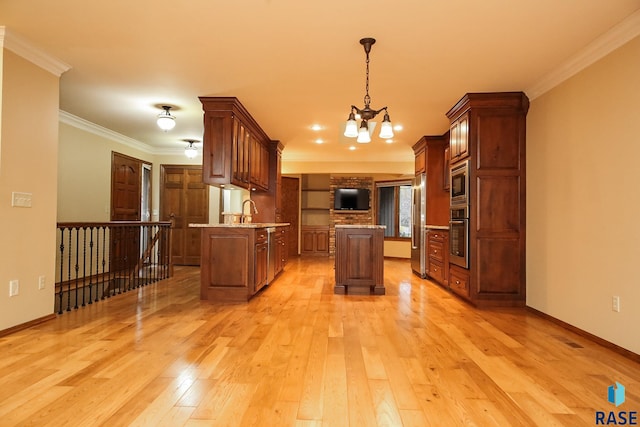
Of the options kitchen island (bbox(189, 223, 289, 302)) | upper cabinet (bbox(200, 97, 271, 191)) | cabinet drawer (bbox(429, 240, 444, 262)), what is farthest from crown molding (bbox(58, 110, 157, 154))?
cabinet drawer (bbox(429, 240, 444, 262))

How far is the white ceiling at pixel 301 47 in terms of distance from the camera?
2.81 metres

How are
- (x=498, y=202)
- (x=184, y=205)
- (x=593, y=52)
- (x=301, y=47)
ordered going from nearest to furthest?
(x=593, y=52) < (x=301, y=47) < (x=498, y=202) < (x=184, y=205)

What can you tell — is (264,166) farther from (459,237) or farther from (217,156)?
(459,237)

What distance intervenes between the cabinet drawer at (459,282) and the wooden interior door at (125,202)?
16.8ft

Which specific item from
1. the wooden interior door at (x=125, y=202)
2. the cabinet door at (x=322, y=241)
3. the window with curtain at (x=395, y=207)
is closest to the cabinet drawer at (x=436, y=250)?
the window with curtain at (x=395, y=207)

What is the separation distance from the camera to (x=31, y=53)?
3447 millimetres

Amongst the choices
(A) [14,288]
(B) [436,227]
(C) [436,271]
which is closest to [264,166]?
(B) [436,227]

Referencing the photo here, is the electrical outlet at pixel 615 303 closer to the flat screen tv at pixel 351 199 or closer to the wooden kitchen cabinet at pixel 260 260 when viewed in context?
the wooden kitchen cabinet at pixel 260 260

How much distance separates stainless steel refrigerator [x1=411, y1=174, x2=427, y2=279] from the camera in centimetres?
671

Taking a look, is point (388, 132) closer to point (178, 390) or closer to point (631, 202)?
point (631, 202)

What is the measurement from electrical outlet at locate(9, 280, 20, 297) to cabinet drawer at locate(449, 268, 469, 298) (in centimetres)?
458

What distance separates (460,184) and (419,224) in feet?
6.88

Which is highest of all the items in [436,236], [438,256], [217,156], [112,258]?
[217,156]

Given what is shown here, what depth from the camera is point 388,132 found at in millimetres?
3533
